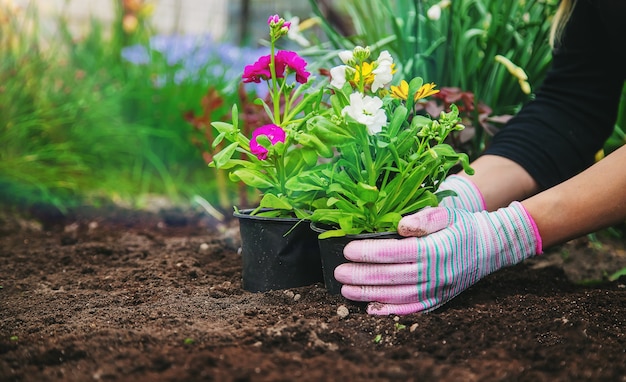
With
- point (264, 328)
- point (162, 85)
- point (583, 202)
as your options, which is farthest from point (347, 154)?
point (162, 85)

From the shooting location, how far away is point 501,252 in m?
1.27

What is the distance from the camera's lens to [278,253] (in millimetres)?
1338

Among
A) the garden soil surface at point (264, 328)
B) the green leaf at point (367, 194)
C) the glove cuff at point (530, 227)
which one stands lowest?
the garden soil surface at point (264, 328)

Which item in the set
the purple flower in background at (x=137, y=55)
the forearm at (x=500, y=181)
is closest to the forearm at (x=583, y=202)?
the forearm at (x=500, y=181)

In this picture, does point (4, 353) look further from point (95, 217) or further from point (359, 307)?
point (95, 217)

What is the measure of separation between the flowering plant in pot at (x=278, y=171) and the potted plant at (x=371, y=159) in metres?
0.04

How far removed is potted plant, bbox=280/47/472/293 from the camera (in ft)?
3.80

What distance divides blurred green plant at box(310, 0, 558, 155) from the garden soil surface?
1.97 feet

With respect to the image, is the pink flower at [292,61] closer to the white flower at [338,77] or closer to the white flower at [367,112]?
the white flower at [338,77]

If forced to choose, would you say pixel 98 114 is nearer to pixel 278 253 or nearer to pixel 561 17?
pixel 278 253

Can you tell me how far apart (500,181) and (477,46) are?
0.58 metres

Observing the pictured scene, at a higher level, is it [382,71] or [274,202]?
[382,71]

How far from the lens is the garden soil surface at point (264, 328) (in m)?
0.96

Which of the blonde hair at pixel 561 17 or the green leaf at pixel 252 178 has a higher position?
the blonde hair at pixel 561 17
